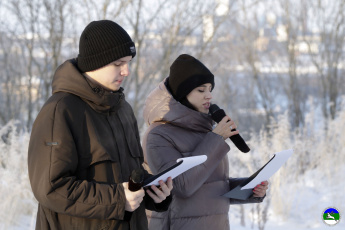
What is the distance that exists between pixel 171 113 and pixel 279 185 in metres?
3.96

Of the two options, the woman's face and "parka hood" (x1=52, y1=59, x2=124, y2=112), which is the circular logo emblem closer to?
the woman's face

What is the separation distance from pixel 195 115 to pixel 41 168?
1.21 meters

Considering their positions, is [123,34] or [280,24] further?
[280,24]

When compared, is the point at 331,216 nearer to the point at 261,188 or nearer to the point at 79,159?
the point at 261,188

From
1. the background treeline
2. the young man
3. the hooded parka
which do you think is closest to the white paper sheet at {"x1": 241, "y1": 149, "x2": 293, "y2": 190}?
the young man

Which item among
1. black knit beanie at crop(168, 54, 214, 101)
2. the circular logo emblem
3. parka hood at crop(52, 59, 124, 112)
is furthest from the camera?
the circular logo emblem

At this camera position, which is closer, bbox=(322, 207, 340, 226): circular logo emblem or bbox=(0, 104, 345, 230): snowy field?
bbox=(0, 104, 345, 230): snowy field

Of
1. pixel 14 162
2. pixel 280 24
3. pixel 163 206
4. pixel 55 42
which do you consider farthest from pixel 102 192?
pixel 280 24

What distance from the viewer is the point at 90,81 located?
6.84ft

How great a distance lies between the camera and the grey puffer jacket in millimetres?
2746

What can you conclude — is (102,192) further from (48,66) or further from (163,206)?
(48,66)

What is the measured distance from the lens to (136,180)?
6.10 feet

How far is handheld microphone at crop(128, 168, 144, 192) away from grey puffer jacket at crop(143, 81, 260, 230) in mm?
816

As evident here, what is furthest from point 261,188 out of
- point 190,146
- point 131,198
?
point 131,198
